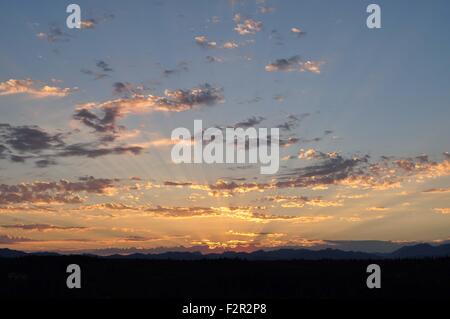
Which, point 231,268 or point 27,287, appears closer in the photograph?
point 27,287

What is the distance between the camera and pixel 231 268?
8781 centimetres

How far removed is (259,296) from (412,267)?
3017 cm

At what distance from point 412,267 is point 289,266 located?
19534 millimetres

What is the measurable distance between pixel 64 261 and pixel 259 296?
42.9 metres
